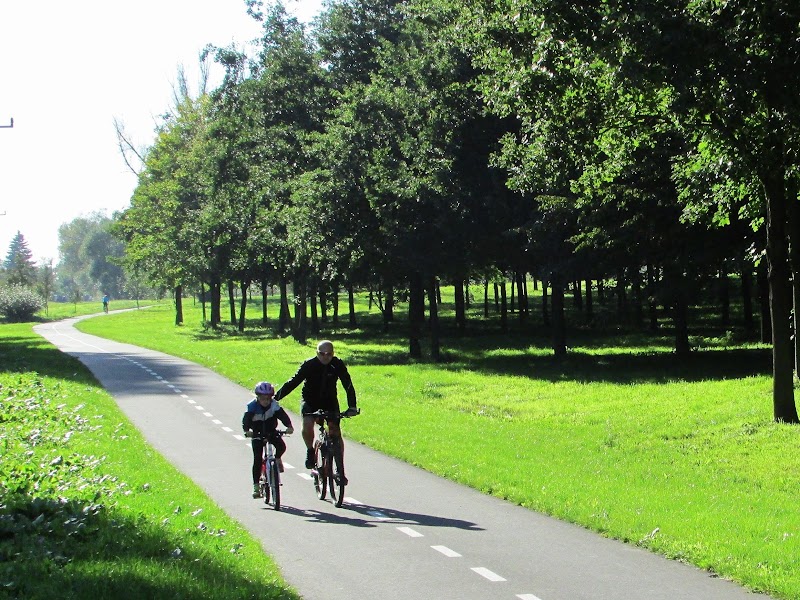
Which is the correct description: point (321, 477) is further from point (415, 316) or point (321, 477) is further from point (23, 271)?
point (23, 271)

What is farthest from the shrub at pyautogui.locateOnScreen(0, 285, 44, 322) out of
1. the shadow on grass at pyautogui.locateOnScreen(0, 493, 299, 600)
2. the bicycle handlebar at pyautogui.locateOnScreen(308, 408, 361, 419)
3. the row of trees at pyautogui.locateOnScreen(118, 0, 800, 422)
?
the shadow on grass at pyautogui.locateOnScreen(0, 493, 299, 600)

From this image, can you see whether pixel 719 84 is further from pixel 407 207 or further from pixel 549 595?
pixel 407 207

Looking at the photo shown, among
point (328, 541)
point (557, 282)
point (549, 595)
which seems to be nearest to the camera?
point (549, 595)

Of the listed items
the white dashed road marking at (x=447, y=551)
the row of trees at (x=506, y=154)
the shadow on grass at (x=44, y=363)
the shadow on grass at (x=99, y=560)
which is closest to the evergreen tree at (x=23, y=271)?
the row of trees at (x=506, y=154)

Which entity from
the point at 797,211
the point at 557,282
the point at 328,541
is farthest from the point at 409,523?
the point at 557,282

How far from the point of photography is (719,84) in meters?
14.1

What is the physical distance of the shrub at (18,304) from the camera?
96750mm

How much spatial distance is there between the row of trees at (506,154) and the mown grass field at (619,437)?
2078 millimetres

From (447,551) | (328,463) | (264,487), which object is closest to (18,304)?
(264,487)

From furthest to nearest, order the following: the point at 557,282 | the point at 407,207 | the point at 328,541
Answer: the point at 407,207, the point at 557,282, the point at 328,541

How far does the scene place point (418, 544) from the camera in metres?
9.41

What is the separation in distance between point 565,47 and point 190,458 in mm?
8226

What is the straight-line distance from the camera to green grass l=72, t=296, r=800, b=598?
31.9 feet

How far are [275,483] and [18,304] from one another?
9270 centimetres
